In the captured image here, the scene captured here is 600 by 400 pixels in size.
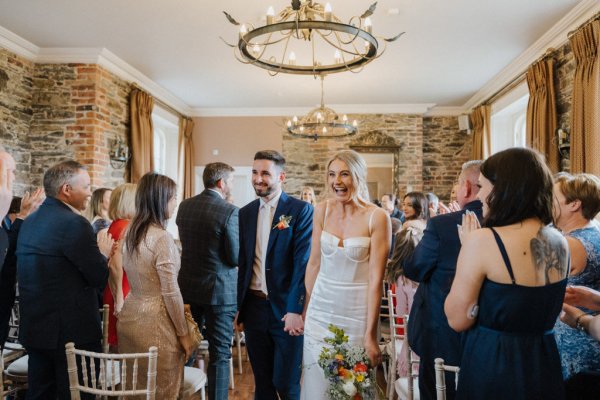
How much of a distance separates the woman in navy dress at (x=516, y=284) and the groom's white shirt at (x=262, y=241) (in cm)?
136

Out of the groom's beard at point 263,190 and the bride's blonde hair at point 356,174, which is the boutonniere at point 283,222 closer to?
the groom's beard at point 263,190

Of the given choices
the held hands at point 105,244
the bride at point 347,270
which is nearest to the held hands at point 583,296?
the bride at point 347,270

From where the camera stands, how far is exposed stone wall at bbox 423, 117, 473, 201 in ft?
28.5

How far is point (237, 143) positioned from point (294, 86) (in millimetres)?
2259

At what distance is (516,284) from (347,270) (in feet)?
3.10

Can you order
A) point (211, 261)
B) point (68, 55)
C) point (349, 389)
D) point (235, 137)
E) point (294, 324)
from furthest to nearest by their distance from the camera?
point (235, 137) → point (68, 55) → point (211, 261) → point (294, 324) → point (349, 389)

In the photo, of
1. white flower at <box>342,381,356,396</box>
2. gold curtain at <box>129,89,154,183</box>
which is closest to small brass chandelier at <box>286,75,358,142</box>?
gold curtain at <box>129,89,154,183</box>

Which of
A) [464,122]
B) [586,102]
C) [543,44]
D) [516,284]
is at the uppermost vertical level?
[543,44]

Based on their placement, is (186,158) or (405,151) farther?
(186,158)

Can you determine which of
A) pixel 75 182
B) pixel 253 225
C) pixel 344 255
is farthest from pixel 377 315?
pixel 75 182

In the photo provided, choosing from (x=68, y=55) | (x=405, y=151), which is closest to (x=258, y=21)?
(x=68, y=55)

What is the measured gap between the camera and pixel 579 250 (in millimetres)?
1967

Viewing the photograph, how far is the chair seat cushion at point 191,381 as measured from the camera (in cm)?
233

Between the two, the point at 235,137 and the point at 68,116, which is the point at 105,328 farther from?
the point at 235,137
